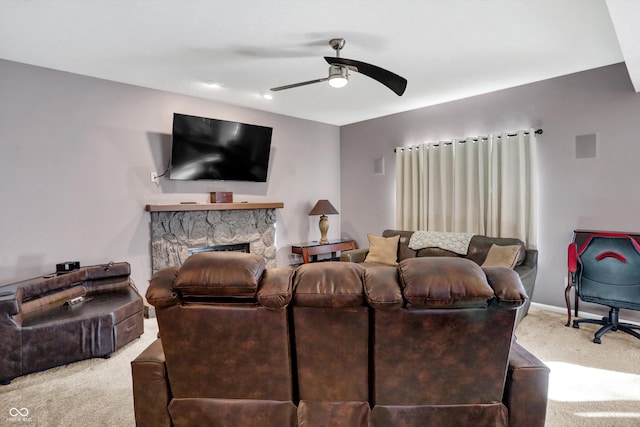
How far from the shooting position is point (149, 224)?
4012mm

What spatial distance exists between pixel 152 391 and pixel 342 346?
825mm

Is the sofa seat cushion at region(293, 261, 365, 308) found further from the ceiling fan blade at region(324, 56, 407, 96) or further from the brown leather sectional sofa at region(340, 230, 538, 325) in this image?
the brown leather sectional sofa at region(340, 230, 538, 325)

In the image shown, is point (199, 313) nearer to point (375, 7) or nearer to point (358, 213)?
point (375, 7)

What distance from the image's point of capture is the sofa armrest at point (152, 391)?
4.67 ft

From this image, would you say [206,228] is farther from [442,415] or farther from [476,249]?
[442,415]

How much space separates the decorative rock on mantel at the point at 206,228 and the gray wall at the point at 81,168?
0.51ft

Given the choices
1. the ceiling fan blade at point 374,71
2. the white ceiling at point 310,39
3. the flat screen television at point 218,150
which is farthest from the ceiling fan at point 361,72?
the flat screen television at point 218,150

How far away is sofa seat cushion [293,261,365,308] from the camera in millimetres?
1284

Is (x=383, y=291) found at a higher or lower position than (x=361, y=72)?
lower

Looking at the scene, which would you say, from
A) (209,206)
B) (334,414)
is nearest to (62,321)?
(209,206)

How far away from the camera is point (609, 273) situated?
298 centimetres

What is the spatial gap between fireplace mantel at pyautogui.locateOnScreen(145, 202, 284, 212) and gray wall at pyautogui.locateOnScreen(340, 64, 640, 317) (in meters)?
2.49

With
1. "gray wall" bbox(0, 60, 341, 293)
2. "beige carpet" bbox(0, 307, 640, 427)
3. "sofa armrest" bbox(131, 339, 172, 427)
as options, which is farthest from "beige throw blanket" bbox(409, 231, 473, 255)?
"sofa armrest" bbox(131, 339, 172, 427)

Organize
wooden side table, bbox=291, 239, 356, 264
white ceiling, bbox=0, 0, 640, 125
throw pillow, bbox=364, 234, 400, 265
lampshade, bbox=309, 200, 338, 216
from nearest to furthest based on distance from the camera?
white ceiling, bbox=0, 0, 640, 125, throw pillow, bbox=364, 234, 400, 265, wooden side table, bbox=291, 239, 356, 264, lampshade, bbox=309, 200, 338, 216
